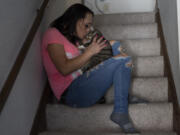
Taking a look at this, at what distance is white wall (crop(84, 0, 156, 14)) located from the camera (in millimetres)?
3295

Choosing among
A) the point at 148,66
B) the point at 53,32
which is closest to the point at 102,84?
the point at 53,32

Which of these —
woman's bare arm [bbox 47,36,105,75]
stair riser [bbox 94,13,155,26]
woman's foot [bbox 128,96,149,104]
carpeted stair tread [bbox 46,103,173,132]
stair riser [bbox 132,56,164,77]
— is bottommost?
carpeted stair tread [bbox 46,103,173,132]

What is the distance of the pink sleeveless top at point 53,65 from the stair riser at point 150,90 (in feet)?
0.95

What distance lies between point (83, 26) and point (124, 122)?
65 cm

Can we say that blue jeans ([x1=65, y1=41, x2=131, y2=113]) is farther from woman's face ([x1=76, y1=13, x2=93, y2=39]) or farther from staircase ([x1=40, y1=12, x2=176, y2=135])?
woman's face ([x1=76, y1=13, x2=93, y2=39])

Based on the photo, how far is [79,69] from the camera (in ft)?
5.42

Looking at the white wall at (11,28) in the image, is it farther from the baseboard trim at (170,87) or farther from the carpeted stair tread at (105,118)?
the baseboard trim at (170,87)

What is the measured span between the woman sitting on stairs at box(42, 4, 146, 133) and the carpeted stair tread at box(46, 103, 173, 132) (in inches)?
2.2

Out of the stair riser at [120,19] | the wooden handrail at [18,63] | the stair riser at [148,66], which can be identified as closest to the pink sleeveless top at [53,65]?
the wooden handrail at [18,63]

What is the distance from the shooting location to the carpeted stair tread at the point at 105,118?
1561 mm

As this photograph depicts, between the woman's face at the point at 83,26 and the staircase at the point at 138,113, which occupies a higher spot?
the woman's face at the point at 83,26

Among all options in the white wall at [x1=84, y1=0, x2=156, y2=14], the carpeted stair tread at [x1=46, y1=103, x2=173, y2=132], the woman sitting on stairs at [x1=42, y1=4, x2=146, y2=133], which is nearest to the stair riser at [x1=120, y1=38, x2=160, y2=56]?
the woman sitting on stairs at [x1=42, y1=4, x2=146, y2=133]

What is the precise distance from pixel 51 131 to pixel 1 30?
710 mm

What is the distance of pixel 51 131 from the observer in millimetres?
1581
